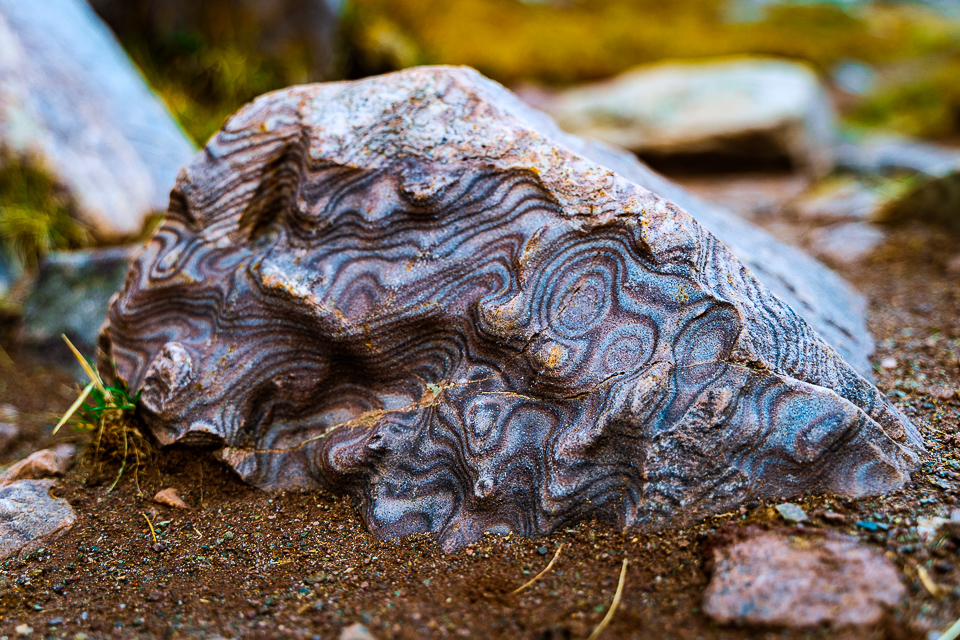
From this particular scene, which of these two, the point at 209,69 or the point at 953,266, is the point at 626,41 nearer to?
the point at 209,69

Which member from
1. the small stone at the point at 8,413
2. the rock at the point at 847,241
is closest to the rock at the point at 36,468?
the small stone at the point at 8,413

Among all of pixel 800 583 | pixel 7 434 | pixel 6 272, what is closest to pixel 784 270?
pixel 800 583

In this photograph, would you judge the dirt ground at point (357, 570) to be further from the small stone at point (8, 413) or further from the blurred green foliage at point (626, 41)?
the blurred green foliage at point (626, 41)

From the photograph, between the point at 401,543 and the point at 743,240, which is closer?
the point at 401,543

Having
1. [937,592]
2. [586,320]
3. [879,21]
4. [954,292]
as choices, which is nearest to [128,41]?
[586,320]

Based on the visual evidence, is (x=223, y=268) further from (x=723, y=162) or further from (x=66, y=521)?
(x=723, y=162)

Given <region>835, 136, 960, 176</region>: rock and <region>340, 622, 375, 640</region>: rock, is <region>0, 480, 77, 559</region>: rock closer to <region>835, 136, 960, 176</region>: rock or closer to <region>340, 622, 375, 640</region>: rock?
<region>340, 622, 375, 640</region>: rock
